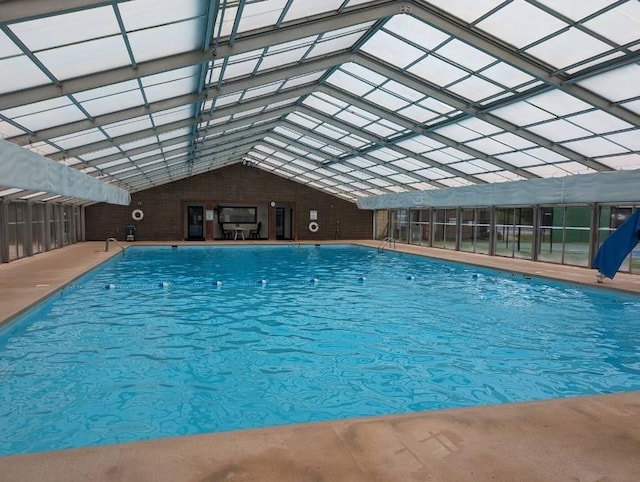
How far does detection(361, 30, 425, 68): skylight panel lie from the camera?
9610 millimetres

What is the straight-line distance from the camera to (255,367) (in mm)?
5352

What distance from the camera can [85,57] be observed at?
20.4 ft

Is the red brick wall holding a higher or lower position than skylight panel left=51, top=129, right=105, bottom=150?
lower

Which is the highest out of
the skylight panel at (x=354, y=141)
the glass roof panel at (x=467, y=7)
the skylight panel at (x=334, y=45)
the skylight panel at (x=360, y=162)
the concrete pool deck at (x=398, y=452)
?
the skylight panel at (x=334, y=45)

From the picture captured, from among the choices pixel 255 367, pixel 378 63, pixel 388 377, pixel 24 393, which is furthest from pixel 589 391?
pixel 378 63

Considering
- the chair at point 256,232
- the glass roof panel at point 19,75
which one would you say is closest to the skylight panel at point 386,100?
the glass roof panel at point 19,75

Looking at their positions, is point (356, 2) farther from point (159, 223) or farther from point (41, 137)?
point (159, 223)

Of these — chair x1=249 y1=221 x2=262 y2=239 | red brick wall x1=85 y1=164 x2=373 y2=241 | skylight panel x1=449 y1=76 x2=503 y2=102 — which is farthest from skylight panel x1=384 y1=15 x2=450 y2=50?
chair x1=249 y1=221 x2=262 y2=239

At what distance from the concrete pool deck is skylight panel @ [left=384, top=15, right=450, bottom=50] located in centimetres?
731

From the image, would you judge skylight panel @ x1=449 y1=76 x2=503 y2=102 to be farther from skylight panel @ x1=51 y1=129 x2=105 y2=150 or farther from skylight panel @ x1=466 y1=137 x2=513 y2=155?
skylight panel @ x1=51 y1=129 x2=105 y2=150

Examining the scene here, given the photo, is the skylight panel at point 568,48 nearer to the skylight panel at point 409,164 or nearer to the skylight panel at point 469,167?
the skylight panel at point 469,167

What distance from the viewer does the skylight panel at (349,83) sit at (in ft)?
39.2

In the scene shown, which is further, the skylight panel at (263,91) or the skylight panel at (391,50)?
the skylight panel at (263,91)

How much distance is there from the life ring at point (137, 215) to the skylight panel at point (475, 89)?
18893 millimetres
